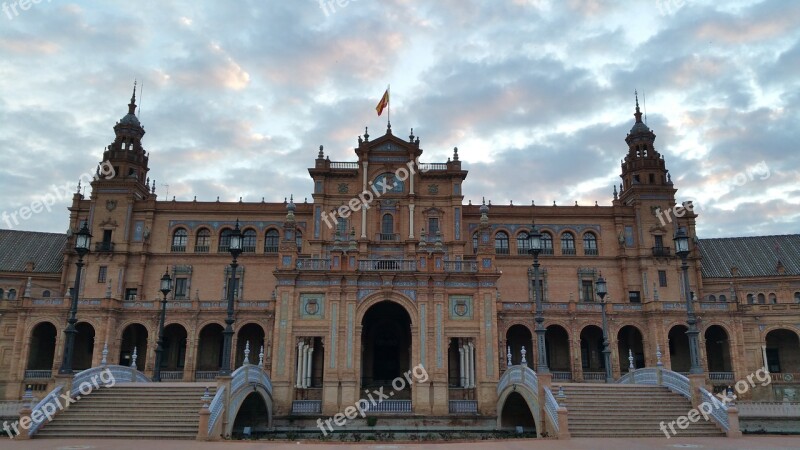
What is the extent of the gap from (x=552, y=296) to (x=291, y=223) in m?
28.2

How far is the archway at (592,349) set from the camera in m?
50.8

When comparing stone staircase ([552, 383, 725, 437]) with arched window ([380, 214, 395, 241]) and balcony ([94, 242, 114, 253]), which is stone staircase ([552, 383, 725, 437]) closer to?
arched window ([380, 214, 395, 241])

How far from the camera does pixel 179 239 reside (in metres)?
56.7

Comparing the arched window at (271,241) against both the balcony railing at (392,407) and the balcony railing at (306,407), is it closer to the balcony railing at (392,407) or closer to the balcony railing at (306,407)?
the balcony railing at (306,407)

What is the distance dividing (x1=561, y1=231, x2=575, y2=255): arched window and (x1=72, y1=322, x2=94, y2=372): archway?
42007 mm

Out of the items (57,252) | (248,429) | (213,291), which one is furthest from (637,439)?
(57,252)

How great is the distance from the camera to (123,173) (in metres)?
58.1

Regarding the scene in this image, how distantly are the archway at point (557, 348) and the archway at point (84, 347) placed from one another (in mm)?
37938

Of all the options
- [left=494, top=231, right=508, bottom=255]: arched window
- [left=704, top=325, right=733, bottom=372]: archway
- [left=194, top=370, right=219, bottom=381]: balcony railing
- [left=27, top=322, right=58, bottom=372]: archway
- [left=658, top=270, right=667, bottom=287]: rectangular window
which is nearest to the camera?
[left=194, top=370, right=219, bottom=381]: balcony railing

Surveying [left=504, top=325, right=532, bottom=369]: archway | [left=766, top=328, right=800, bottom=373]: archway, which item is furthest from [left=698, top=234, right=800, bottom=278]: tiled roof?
[left=504, top=325, right=532, bottom=369]: archway

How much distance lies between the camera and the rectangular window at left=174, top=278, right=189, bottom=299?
5469cm

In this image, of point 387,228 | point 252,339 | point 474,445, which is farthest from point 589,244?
point 474,445

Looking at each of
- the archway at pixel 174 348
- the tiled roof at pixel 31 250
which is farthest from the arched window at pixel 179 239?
the tiled roof at pixel 31 250

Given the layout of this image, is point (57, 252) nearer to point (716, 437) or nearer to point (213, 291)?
point (213, 291)
